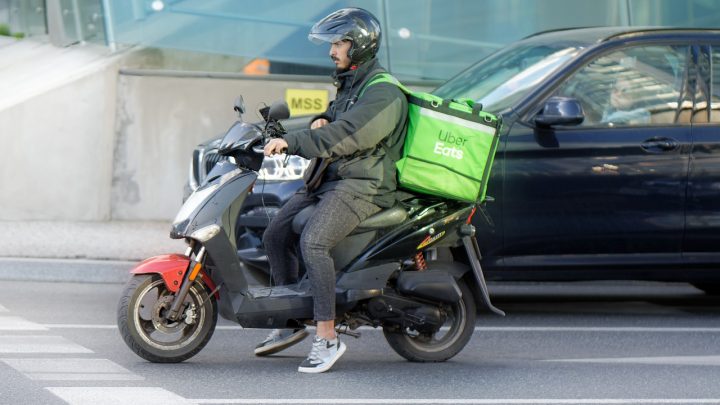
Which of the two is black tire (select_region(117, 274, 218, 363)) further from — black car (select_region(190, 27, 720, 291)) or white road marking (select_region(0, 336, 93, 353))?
black car (select_region(190, 27, 720, 291))

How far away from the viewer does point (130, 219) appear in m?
13.7

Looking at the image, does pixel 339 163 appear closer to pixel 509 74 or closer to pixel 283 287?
pixel 283 287

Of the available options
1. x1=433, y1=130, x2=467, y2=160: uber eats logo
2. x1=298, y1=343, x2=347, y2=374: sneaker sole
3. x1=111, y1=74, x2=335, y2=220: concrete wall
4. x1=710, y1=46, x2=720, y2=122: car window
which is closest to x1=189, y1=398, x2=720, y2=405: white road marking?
x1=298, y1=343, x2=347, y2=374: sneaker sole

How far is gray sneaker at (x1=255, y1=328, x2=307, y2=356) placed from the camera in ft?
25.2

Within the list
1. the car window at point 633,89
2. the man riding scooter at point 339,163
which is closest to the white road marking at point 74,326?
the man riding scooter at point 339,163

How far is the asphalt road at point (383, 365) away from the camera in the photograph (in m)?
6.63

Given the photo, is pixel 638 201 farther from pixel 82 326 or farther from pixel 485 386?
pixel 82 326

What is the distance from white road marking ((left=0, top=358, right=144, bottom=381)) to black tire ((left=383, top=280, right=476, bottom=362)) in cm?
142

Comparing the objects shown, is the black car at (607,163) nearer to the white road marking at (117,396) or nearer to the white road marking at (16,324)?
the white road marking at (16,324)

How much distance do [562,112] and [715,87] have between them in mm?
1269

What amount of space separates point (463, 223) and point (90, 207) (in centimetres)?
658

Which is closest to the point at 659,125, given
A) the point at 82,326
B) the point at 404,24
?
the point at 82,326

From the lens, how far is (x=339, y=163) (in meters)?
7.34

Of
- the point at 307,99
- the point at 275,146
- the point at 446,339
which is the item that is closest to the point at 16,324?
the point at 275,146
